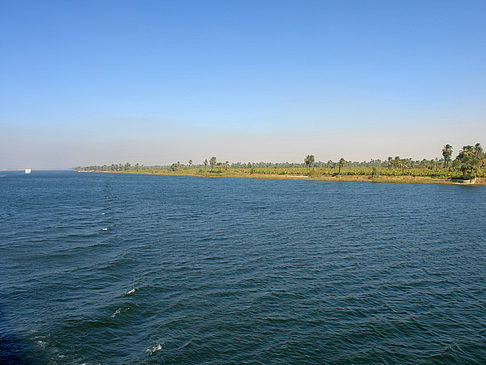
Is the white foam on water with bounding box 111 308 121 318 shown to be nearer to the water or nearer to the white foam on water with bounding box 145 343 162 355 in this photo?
the water

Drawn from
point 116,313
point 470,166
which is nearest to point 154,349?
point 116,313

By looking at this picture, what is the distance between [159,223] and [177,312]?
3120cm

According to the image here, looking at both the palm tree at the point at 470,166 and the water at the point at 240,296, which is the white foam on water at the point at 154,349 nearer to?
the water at the point at 240,296

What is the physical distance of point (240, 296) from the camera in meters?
22.0

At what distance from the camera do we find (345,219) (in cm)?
5522

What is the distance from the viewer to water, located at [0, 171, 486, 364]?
16094mm

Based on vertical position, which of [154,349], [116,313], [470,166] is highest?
[470,166]

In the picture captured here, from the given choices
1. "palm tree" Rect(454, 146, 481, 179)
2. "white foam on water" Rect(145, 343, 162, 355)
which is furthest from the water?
"palm tree" Rect(454, 146, 481, 179)

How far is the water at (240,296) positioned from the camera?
52.8 feet

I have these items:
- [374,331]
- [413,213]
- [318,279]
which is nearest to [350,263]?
[318,279]

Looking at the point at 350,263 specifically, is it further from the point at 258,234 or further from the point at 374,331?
the point at 258,234

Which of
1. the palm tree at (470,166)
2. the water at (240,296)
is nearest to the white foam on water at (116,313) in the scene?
the water at (240,296)

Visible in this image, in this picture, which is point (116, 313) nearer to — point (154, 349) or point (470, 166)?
point (154, 349)

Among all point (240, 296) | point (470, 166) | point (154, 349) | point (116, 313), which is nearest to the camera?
point (154, 349)
